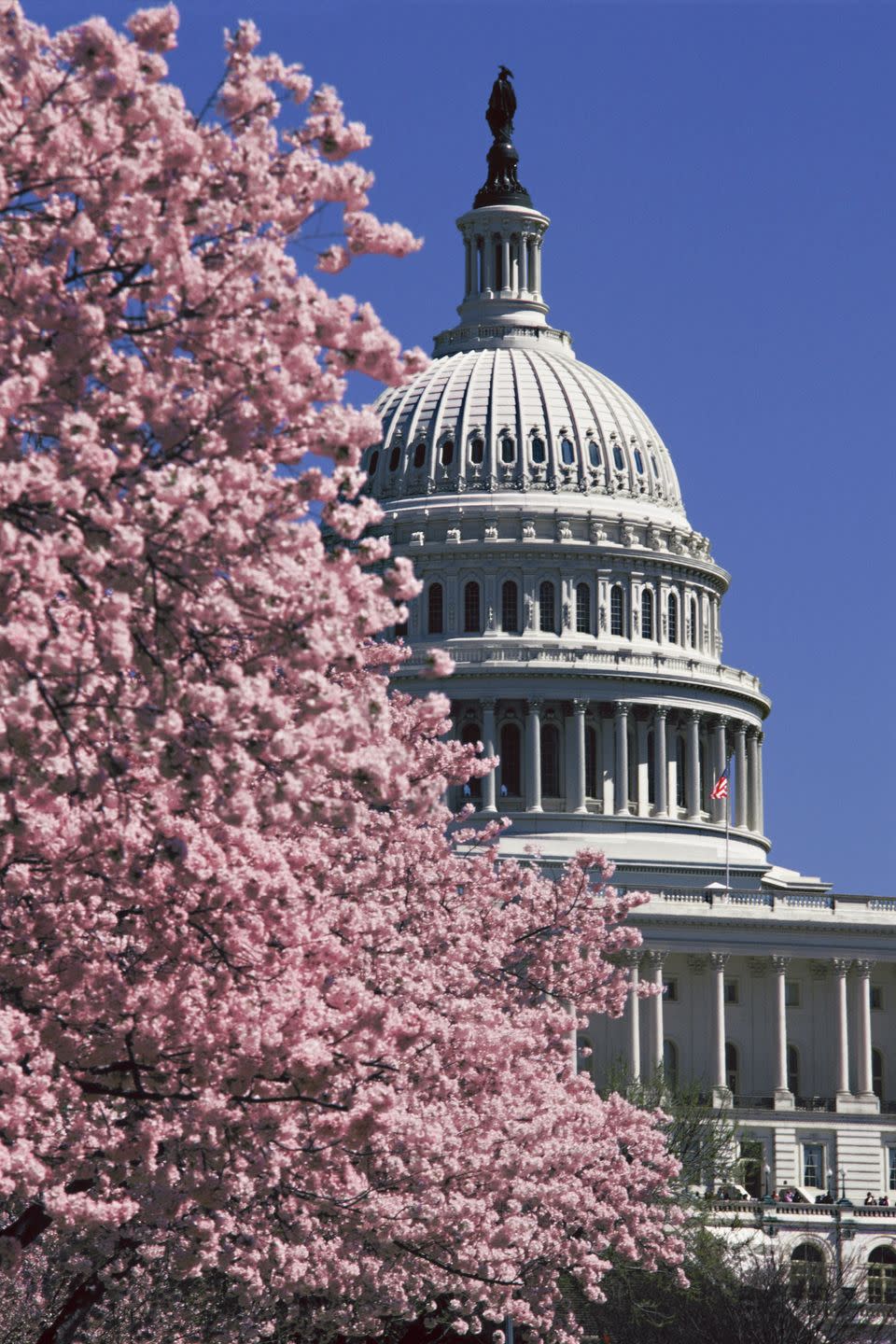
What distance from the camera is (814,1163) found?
142000 millimetres

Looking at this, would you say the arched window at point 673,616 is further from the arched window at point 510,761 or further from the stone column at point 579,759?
the arched window at point 510,761

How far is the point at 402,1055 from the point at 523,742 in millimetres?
128910

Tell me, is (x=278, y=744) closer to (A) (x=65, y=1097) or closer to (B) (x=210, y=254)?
(B) (x=210, y=254)

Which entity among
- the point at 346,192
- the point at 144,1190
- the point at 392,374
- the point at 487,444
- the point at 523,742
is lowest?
the point at 144,1190

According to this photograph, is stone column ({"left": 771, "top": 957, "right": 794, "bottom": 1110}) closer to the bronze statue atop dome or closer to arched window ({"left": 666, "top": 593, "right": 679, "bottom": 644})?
arched window ({"left": 666, "top": 593, "right": 679, "bottom": 644})

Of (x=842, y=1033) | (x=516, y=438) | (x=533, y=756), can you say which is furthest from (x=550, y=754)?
(x=842, y=1033)

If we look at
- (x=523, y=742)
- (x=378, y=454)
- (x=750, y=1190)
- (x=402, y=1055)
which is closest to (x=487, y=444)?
(x=378, y=454)

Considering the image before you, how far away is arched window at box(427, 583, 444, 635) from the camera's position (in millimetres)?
166000

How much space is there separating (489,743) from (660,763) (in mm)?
11266

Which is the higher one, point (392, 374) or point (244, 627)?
point (392, 374)

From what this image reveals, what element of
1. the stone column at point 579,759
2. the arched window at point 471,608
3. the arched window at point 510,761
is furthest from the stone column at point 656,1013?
the arched window at point 471,608

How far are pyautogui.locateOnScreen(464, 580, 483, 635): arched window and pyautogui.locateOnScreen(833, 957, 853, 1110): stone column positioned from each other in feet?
107

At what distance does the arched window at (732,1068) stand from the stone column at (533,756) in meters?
19.0

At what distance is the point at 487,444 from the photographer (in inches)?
6732
